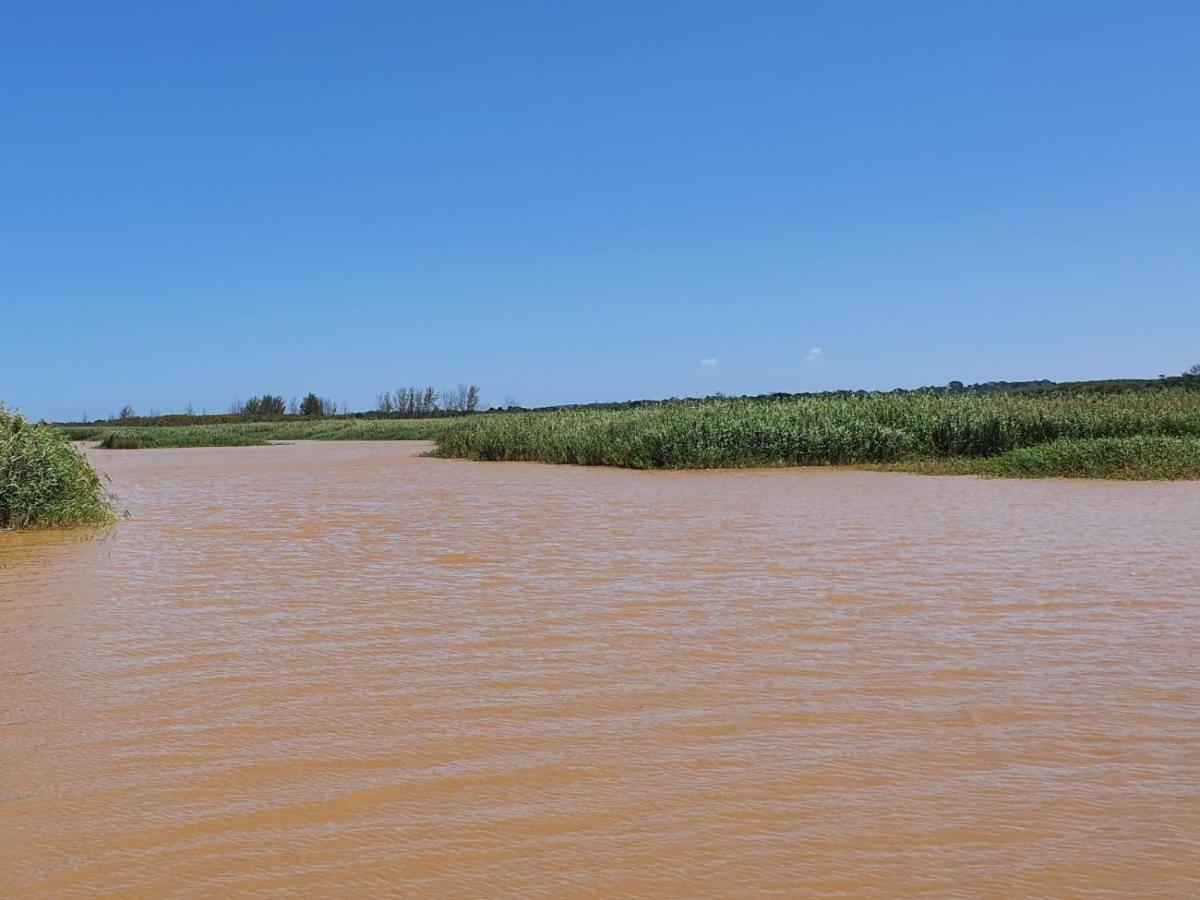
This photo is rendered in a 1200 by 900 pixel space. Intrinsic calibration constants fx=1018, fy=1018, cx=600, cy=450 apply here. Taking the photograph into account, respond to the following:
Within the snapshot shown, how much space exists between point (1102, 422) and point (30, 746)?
23955 mm

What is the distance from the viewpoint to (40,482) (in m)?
12.1

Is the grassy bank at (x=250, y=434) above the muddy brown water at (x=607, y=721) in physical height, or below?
above

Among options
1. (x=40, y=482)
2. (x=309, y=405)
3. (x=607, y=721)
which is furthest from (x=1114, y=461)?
(x=309, y=405)

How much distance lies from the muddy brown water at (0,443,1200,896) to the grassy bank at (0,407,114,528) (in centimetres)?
222

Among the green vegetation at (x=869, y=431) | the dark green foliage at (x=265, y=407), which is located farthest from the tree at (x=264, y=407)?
the green vegetation at (x=869, y=431)

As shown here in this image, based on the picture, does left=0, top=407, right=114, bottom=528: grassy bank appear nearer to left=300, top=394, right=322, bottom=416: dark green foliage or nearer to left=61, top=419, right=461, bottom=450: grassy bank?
left=61, top=419, right=461, bottom=450: grassy bank

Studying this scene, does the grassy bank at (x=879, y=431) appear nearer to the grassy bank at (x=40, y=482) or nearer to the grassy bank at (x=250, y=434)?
the grassy bank at (x=40, y=482)

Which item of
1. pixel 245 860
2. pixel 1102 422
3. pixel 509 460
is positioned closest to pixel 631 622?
pixel 245 860

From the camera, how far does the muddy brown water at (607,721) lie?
3.14 meters

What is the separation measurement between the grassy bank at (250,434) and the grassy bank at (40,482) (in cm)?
3540

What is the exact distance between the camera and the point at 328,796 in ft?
12.0

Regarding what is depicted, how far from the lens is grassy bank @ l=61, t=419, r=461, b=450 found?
5078 centimetres

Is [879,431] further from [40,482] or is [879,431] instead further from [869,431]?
[40,482]

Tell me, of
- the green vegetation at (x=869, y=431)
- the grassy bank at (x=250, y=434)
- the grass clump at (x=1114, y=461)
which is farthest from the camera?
the grassy bank at (x=250, y=434)
